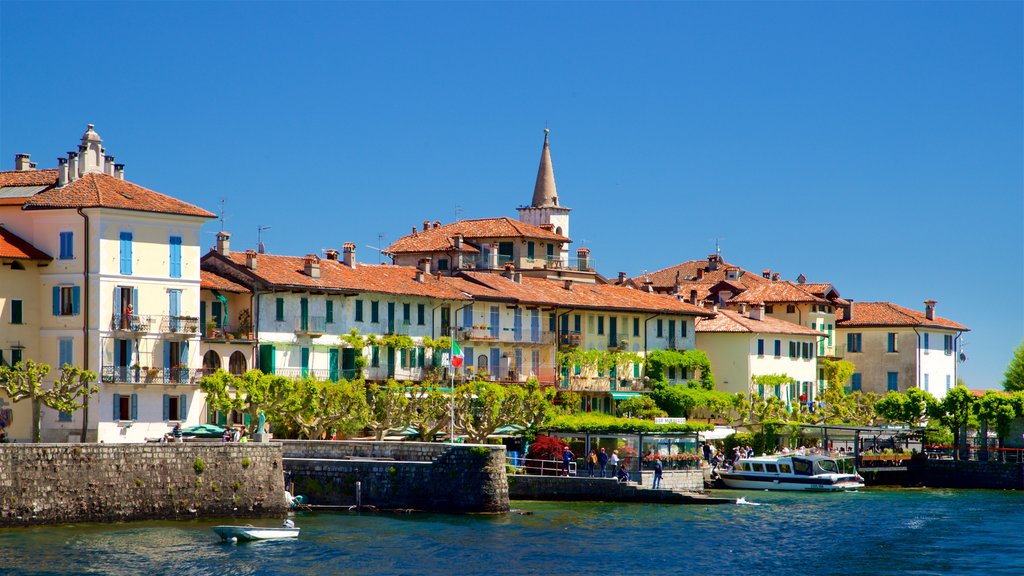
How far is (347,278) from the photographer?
86.4m

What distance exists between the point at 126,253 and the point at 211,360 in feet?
25.1

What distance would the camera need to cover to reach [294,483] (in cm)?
6950

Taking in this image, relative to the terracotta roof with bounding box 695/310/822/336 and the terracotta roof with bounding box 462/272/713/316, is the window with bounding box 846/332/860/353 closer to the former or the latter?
the terracotta roof with bounding box 695/310/822/336

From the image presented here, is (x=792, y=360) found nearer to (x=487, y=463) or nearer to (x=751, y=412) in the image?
(x=751, y=412)

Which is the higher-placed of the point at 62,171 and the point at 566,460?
the point at 62,171

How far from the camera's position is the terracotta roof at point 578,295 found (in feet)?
316

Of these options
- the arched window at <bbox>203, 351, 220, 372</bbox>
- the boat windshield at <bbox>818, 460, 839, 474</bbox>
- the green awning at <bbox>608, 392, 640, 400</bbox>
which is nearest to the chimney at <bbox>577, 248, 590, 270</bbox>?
the green awning at <bbox>608, 392, 640, 400</bbox>

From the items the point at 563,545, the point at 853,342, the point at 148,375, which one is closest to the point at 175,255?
the point at 148,375

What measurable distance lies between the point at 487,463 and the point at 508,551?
33.3ft

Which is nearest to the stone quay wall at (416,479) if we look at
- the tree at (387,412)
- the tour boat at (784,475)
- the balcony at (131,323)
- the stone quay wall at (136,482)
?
the stone quay wall at (136,482)

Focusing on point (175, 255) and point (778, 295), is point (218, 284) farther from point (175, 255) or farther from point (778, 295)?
point (778, 295)

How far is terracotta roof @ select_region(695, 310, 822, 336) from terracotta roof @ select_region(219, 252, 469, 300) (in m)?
21.0

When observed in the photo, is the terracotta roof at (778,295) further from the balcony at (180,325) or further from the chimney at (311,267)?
the balcony at (180,325)

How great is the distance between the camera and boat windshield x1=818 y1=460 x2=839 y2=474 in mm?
88875
